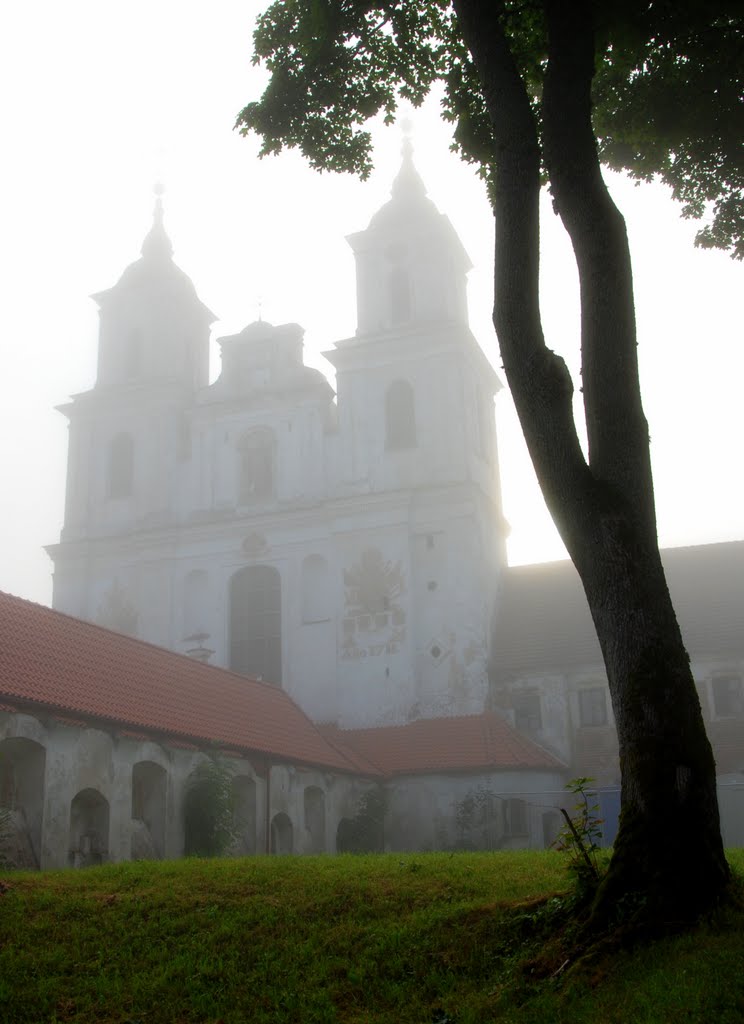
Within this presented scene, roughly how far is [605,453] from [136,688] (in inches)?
571

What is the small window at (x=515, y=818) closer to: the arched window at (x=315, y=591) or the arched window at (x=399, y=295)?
the arched window at (x=315, y=591)

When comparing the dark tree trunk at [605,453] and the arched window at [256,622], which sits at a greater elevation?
the arched window at [256,622]

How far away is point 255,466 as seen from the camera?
116 ft

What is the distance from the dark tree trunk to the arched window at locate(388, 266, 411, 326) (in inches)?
1002

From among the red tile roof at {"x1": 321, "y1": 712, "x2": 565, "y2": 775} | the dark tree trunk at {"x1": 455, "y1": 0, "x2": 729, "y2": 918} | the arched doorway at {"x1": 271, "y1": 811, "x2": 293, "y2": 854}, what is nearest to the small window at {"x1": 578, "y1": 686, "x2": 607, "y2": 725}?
the red tile roof at {"x1": 321, "y1": 712, "x2": 565, "y2": 775}

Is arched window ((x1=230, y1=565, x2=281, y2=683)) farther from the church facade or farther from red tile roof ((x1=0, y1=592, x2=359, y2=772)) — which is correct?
red tile roof ((x1=0, y1=592, x2=359, y2=772))

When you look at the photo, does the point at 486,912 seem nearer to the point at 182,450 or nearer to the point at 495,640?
the point at 495,640

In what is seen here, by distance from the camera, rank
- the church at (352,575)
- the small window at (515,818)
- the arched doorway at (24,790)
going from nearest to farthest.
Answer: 1. the arched doorway at (24,790)
2. the church at (352,575)
3. the small window at (515,818)

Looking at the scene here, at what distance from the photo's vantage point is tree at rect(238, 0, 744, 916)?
27.5 feet

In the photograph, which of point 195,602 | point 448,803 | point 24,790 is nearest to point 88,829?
point 24,790

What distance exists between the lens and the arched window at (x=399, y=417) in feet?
111

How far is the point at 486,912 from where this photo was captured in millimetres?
9648

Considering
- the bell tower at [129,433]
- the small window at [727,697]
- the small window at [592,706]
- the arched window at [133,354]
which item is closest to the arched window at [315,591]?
the bell tower at [129,433]

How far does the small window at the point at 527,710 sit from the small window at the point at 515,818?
3.20 metres
